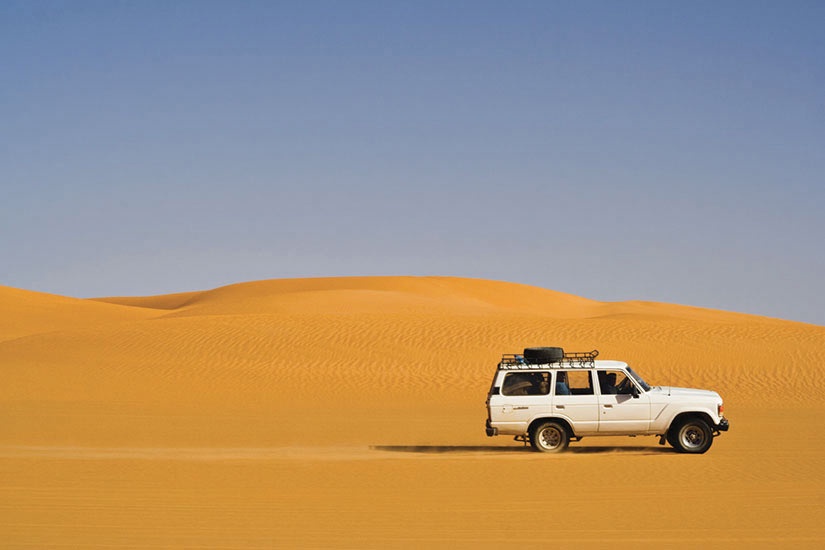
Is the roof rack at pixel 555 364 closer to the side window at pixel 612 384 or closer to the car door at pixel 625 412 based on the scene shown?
the side window at pixel 612 384

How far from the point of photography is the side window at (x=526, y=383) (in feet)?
56.6

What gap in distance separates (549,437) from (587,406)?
34.1 inches

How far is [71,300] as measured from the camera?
86125mm

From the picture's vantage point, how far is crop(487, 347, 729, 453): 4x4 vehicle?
17.0 meters

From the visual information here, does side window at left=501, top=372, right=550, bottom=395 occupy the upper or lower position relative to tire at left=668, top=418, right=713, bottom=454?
upper

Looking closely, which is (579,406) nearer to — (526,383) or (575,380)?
(575,380)

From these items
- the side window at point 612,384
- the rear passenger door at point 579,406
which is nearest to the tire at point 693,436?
the side window at point 612,384

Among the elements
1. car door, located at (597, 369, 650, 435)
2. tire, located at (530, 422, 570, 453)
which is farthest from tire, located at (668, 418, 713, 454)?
tire, located at (530, 422, 570, 453)

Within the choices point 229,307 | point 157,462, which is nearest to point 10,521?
point 157,462

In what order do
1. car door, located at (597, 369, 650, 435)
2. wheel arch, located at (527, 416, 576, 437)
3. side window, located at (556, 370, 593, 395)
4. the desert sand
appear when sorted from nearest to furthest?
the desert sand, car door, located at (597, 369, 650, 435), wheel arch, located at (527, 416, 576, 437), side window, located at (556, 370, 593, 395)

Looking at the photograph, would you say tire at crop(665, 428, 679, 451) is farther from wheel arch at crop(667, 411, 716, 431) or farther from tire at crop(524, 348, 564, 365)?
tire at crop(524, 348, 564, 365)

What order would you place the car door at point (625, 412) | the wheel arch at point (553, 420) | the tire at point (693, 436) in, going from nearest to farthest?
1. the tire at point (693, 436)
2. the car door at point (625, 412)
3. the wheel arch at point (553, 420)

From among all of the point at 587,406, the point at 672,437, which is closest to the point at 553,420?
the point at 587,406

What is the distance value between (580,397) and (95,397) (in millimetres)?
20544
